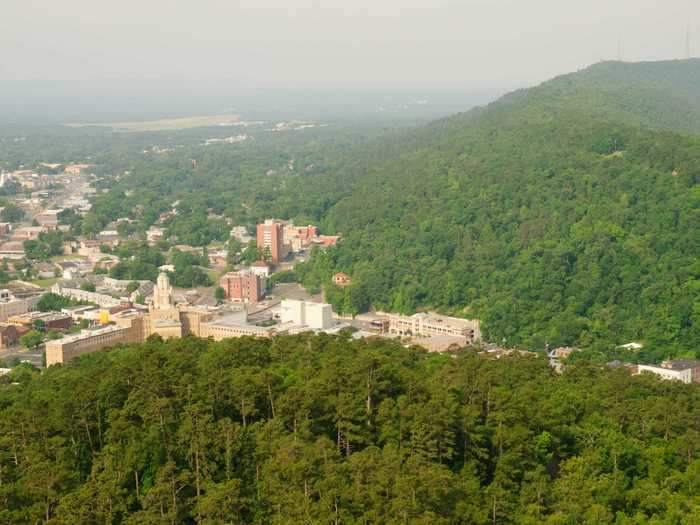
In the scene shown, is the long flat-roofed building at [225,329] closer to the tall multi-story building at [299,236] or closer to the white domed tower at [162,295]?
the white domed tower at [162,295]

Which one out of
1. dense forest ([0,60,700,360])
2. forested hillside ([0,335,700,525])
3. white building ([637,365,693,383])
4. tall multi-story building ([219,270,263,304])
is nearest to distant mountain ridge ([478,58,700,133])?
dense forest ([0,60,700,360])

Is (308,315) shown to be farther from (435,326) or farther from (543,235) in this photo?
(543,235)

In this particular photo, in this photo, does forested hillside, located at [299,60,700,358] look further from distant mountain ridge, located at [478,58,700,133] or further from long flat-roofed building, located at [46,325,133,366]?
long flat-roofed building, located at [46,325,133,366]

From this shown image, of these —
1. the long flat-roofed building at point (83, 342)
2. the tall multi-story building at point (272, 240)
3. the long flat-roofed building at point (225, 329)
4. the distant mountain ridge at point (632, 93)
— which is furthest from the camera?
the distant mountain ridge at point (632, 93)

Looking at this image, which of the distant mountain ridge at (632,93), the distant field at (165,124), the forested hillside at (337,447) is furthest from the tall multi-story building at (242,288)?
the distant field at (165,124)

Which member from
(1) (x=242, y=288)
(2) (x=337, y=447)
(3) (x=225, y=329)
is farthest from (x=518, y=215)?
(2) (x=337, y=447)
